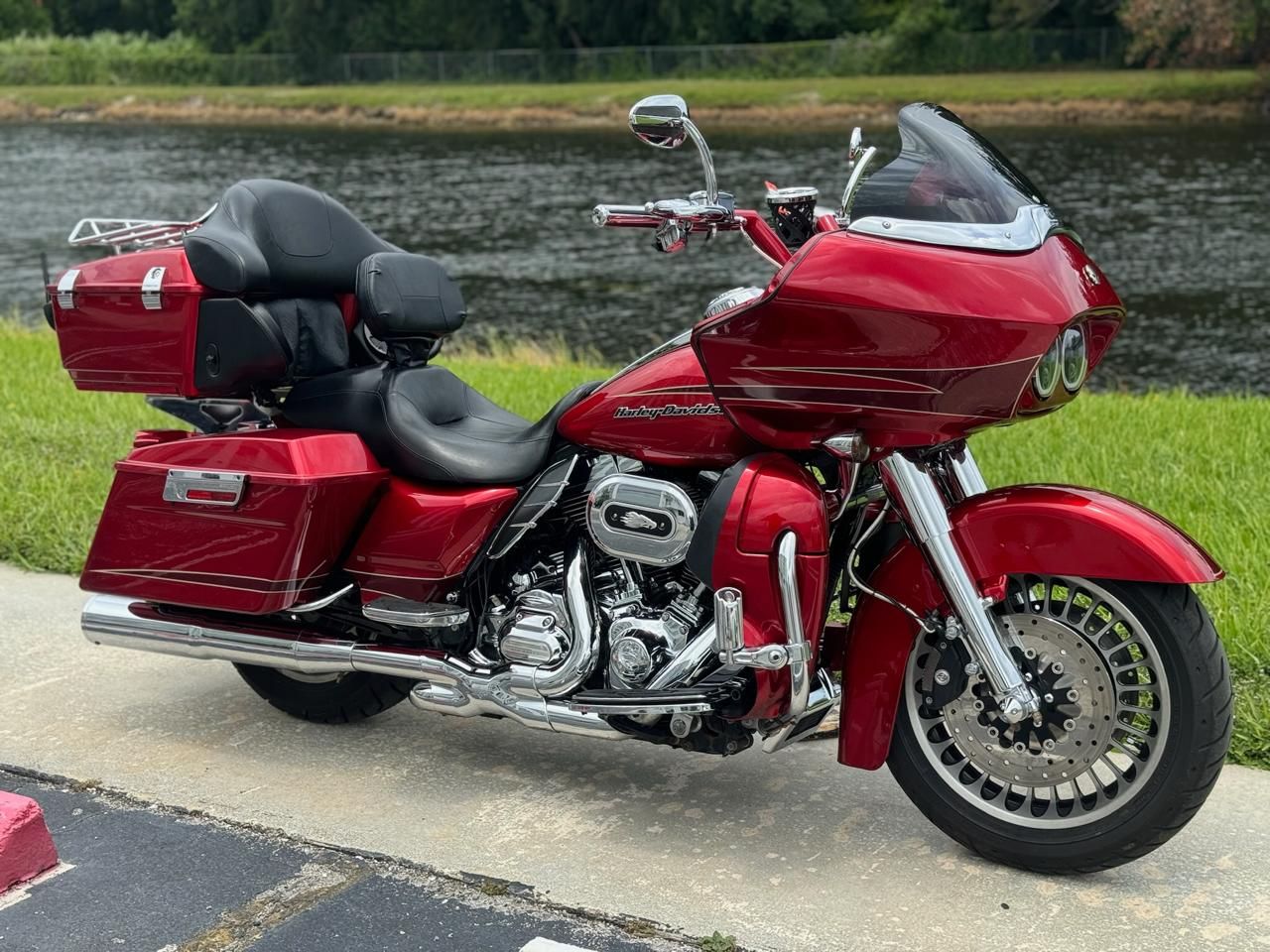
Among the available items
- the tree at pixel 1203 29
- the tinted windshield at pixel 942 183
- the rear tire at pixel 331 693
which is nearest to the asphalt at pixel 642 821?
the rear tire at pixel 331 693

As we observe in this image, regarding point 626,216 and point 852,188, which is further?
point 626,216

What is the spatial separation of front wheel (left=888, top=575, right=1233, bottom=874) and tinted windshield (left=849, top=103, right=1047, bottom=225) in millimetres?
840

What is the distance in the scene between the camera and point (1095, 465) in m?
7.39

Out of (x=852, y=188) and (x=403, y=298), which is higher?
(x=852, y=188)

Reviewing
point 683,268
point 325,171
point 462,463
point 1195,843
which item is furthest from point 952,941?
point 325,171

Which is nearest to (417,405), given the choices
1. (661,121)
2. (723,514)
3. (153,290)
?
(153,290)

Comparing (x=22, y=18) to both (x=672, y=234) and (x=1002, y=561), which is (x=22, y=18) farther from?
(x=1002, y=561)

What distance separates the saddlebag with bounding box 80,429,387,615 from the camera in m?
4.25

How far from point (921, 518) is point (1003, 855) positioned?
0.81 meters

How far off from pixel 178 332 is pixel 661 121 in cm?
161

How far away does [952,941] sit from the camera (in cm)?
343

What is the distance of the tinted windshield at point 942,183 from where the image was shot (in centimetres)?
350

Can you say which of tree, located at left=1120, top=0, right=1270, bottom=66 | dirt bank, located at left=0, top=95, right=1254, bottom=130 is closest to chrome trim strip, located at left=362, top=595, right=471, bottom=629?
dirt bank, located at left=0, top=95, right=1254, bottom=130

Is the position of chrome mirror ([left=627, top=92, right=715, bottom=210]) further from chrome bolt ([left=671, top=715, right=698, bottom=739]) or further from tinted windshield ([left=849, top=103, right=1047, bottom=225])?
chrome bolt ([left=671, top=715, right=698, bottom=739])
